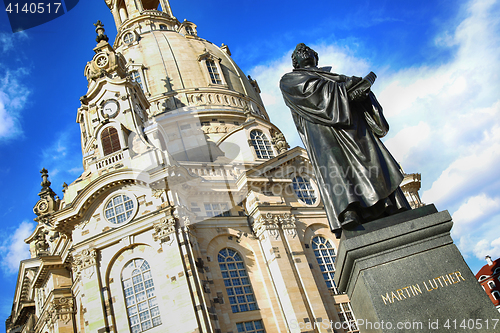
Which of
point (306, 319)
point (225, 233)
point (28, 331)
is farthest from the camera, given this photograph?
point (28, 331)

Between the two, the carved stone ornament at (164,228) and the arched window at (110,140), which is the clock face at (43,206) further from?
the carved stone ornament at (164,228)

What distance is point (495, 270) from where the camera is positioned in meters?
52.6

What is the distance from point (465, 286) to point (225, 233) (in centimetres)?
2211

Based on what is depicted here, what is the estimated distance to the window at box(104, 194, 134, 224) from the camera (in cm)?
2492

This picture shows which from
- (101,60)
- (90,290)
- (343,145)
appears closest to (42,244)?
(90,290)

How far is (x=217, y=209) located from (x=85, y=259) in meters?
8.19

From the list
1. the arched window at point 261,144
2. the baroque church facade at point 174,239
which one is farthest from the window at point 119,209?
the arched window at point 261,144

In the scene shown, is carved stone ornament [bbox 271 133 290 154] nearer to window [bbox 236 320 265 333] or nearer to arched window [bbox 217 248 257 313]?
arched window [bbox 217 248 257 313]

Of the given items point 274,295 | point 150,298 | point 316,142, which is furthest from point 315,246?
point 316,142

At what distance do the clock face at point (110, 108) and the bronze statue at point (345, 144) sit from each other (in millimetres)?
24683

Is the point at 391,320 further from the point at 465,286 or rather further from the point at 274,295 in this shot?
the point at 274,295

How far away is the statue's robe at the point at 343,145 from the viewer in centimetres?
639

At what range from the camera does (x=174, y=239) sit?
920 inches

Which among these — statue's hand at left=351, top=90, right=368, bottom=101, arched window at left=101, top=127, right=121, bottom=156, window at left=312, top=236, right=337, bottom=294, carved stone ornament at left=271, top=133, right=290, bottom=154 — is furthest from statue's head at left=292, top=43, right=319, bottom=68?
carved stone ornament at left=271, top=133, right=290, bottom=154
